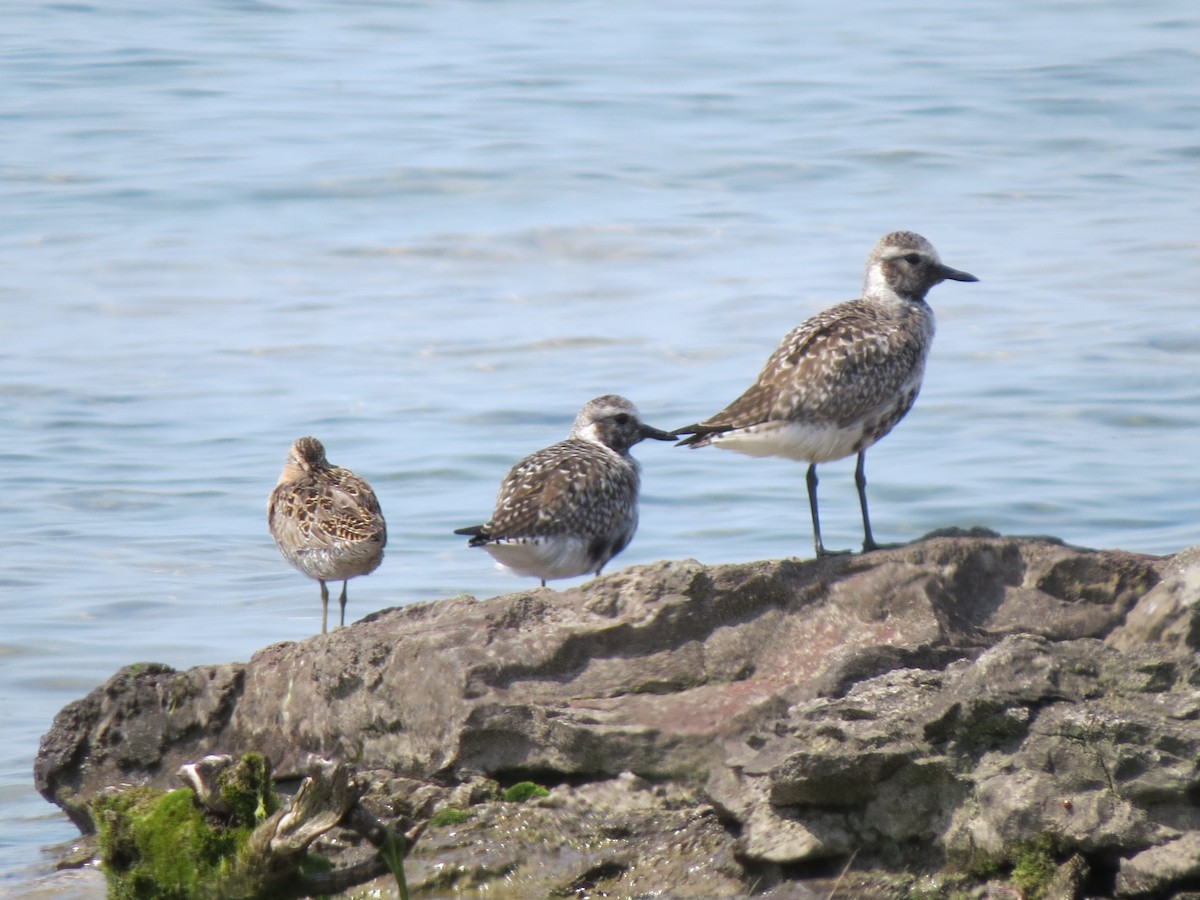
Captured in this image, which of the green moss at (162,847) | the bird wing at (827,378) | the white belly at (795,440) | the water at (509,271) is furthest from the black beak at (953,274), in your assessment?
the green moss at (162,847)

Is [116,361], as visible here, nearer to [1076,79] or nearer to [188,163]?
[188,163]

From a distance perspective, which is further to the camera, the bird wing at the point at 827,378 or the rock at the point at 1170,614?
the bird wing at the point at 827,378

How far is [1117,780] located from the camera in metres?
5.74

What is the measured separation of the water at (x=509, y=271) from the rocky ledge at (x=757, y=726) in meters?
1.47

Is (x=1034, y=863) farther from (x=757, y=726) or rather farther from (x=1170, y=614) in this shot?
(x=1170, y=614)

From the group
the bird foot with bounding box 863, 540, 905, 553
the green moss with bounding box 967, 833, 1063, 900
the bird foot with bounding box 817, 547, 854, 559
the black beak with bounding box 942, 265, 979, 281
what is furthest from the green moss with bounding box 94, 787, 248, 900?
the black beak with bounding box 942, 265, 979, 281

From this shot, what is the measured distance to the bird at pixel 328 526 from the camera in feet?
30.6

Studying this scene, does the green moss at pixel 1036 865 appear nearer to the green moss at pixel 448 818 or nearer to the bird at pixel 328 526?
the green moss at pixel 448 818

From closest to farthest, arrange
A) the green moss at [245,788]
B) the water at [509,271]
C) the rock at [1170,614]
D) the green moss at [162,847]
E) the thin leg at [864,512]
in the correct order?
1. the green moss at [162,847]
2. the green moss at [245,788]
3. the rock at [1170,614]
4. the thin leg at [864,512]
5. the water at [509,271]

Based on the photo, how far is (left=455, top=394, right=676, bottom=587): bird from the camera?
9.05 m

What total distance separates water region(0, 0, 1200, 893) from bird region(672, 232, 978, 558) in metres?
3.58

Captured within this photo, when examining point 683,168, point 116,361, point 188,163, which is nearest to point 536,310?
point 116,361

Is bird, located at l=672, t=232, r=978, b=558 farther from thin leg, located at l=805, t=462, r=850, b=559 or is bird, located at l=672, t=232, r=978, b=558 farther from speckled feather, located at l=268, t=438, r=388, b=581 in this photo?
speckled feather, located at l=268, t=438, r=388, b=581

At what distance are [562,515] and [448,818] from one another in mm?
2596
